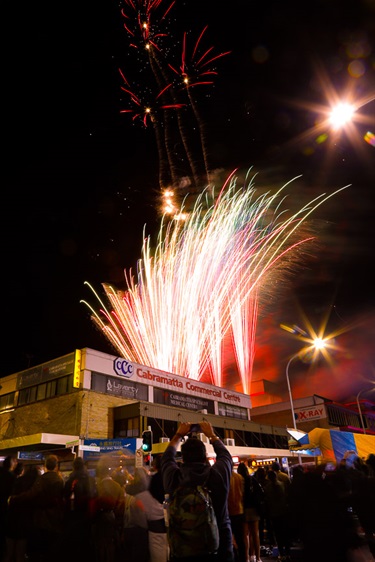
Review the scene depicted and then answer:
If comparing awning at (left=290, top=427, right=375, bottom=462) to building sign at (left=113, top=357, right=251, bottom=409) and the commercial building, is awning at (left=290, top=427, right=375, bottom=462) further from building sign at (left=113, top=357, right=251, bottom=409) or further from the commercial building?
building sign at (left=113, top=357, right=251, bottom=409)

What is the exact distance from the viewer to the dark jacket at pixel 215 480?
4059 millimetres

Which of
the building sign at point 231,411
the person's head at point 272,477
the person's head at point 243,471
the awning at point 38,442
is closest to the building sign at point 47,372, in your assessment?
the awning at point 38,442

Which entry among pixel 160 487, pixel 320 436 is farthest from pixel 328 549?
pixel 320 436

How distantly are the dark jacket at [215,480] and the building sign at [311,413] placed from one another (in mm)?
44473

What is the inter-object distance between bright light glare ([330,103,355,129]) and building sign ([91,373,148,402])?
22.3 metres

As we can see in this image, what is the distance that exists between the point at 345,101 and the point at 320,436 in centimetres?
2388

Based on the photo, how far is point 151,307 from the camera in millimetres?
28891

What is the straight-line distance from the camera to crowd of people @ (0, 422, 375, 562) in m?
4.27

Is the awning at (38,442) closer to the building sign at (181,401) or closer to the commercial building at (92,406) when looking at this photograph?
the commercial building at (92,406)

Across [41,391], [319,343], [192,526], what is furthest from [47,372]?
[192,526]

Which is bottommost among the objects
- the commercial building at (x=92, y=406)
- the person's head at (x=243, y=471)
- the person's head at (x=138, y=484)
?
the person's head at (x=138, y=484)

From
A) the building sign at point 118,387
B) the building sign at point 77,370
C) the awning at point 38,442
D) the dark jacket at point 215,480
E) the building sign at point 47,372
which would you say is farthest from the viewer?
the building sign at point 47,372

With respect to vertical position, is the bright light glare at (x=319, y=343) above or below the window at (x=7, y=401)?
above

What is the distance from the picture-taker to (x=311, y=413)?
45.8 meters
